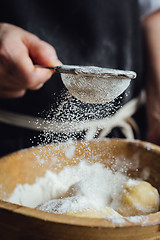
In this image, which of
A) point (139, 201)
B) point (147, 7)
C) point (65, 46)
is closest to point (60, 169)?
point (139, 201)

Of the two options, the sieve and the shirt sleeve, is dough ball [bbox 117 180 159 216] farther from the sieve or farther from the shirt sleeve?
the shirt sleeve

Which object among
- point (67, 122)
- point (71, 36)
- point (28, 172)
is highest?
point (71, 36)

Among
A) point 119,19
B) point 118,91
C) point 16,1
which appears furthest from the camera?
point 119,19

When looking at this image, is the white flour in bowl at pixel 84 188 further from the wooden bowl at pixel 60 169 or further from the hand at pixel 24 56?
the hand at pixel 24 56

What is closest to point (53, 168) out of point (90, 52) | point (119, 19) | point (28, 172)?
point (28, 172)

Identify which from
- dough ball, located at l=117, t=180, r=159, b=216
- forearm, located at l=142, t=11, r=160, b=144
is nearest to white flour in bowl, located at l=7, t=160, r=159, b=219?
dough ball, located at l=117, t=180, r=159, b=216

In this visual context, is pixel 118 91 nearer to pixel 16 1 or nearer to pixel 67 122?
pixel 67 122
